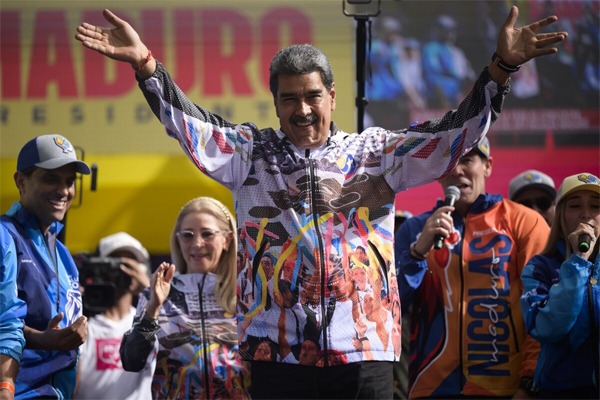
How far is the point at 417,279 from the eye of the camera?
4391 millimetres

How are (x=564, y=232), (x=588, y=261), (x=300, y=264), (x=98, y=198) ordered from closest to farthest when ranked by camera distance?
(x=300, y=264) → (x=588, y=261) → (x=564, y=232) → (x=98, y=198)

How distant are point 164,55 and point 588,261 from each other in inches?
171

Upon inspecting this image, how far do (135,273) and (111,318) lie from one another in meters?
0.33

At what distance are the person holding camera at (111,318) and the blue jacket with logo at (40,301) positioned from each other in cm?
79

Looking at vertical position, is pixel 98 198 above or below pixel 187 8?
below

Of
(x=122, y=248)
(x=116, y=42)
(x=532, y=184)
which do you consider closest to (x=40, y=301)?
(x=116, y=42)

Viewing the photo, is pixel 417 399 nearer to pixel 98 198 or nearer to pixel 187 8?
pixel 98 198

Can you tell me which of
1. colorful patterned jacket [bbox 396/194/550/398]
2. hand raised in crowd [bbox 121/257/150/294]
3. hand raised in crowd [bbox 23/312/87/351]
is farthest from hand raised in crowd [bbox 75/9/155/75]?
hand raised in crowd [bbox 121/257/150/294]

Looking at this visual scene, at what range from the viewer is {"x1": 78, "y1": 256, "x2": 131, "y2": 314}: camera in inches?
211

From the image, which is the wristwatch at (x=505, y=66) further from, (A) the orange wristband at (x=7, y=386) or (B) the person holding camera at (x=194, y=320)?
(A) the orange wristband at (x=7, y=386)

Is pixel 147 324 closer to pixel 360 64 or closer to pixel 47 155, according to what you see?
pixel 47 155

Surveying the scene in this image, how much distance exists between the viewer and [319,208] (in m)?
3.05

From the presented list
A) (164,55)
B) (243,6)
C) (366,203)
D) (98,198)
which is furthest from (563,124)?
(366,203)

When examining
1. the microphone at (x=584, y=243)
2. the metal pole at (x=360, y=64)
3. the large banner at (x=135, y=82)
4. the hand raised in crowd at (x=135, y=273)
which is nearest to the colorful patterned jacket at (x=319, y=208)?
the microphone at (x=584, y=243)
